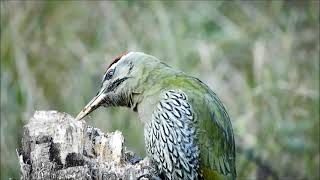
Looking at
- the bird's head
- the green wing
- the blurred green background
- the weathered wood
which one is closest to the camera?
the weathered wood

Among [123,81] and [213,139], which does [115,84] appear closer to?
[123,81]

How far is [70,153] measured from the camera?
17.5ft

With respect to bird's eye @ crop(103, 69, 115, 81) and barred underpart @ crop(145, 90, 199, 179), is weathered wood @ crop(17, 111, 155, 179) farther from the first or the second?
bird's eye @ crop(103, 69, 115, 81)

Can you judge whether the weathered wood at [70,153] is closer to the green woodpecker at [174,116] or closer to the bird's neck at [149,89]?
the green woodpecker at [174,116]

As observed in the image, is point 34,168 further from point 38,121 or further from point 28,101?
point 28,101

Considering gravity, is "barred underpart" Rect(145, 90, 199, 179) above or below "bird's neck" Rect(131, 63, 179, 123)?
below

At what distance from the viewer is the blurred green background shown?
9.12 meters

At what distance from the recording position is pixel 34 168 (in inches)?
206

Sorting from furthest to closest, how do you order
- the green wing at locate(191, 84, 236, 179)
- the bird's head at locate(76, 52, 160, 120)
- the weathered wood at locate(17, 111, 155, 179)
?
the bird's head at locate(76, 52, 160, 120) → the green wing at locate(191, 84, 236, 179) → the weathered wood at locate(17, 111, 155, 179)

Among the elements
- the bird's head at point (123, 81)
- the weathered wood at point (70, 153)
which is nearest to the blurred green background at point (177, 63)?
the bird's head at point (123, 81)

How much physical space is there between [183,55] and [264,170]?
1.39 m

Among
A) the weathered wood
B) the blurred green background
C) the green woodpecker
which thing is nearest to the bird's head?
the green woodpecker

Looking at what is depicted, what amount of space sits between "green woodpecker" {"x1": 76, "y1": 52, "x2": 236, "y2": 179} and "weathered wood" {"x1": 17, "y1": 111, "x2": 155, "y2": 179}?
465 mm

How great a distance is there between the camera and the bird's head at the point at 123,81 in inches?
259
